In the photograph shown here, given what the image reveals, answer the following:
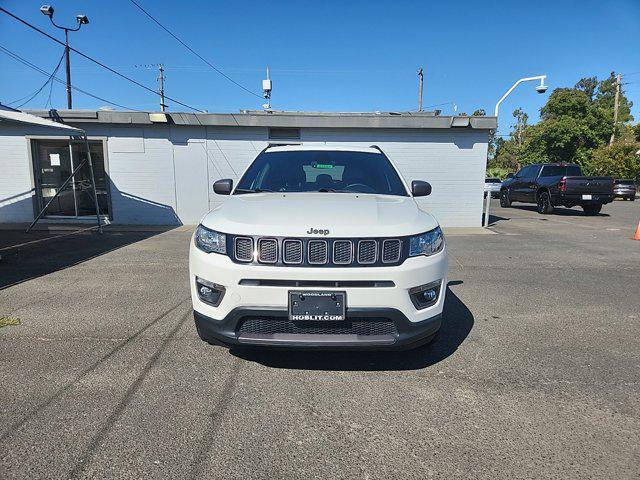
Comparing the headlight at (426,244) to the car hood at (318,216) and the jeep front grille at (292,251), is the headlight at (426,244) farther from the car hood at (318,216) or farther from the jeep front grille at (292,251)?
the jeep front grille at (292,251)

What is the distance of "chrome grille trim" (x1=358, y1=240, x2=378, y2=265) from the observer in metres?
2.86

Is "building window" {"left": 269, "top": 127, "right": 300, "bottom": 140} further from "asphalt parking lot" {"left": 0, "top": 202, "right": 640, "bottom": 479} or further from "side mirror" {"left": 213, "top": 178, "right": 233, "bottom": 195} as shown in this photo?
"side mirror" {"left": 213, "top": 178, "right": 233, "bottom": 195}

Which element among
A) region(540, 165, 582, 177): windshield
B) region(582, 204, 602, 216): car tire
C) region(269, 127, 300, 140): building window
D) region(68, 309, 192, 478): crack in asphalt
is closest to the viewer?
region(68, 309, 192, 478): crack in asphalt

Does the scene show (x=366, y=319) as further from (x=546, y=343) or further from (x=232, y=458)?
(x=546, y=343)

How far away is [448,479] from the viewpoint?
2.16 meters

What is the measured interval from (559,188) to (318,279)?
15947 millimetres

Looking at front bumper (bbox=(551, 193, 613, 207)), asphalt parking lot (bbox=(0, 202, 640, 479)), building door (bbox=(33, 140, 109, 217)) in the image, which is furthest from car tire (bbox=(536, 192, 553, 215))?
building door (bbox=(33, 140, 109, 217))

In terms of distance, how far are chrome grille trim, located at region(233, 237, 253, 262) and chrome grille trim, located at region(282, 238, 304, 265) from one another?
23 cm

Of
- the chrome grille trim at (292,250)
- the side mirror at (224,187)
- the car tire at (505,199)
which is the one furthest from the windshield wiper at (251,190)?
the car tire at (505,199)

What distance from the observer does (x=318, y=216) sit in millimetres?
3035

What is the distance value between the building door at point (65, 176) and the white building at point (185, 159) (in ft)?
0.10

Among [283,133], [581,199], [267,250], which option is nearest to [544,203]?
[581,199]

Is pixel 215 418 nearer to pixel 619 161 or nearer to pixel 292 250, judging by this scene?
pixel 292 250

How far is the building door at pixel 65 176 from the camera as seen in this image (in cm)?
1265
